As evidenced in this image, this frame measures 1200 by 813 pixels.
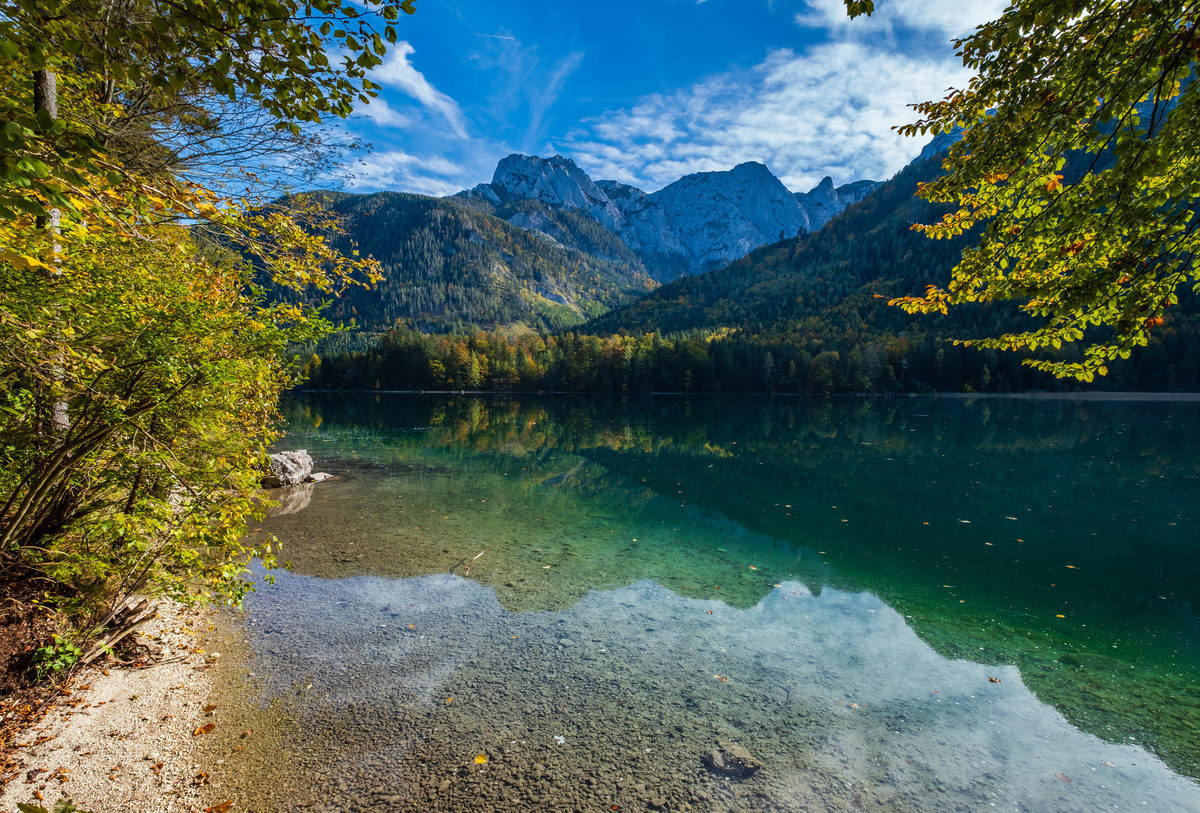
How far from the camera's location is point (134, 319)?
14.8 ft

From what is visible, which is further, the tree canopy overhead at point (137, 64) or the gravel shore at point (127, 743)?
the gravel shore at point (127, 743)

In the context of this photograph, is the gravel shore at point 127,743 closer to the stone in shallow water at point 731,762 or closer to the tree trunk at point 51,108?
the tree trunk at point 51,108

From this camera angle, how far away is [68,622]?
18.0ft

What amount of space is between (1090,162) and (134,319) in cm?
937

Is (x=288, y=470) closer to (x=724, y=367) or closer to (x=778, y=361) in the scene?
(x=724, y=367)

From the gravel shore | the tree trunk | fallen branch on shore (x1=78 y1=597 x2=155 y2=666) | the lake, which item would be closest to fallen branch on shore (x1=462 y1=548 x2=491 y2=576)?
the lake

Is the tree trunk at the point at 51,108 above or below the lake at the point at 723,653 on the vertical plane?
above

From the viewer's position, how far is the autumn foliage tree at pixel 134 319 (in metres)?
3.41

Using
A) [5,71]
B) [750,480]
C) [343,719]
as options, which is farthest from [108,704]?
[750,480]

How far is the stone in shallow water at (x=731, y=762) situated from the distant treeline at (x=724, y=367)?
94899 mm

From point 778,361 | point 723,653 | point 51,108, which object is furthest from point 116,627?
point 778,361

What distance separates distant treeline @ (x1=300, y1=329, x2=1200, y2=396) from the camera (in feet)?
308

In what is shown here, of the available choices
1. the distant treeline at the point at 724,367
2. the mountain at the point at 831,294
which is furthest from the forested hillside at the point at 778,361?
the mountain at the point at 831,294

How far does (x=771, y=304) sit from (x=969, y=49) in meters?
167
